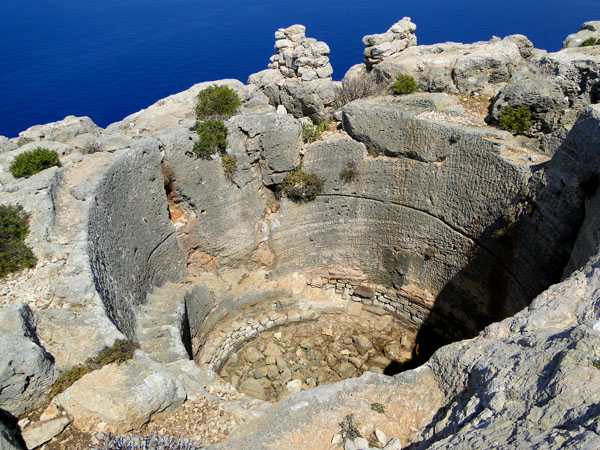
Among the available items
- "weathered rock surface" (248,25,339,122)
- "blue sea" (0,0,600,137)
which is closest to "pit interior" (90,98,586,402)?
"weathered rock surface" (248,25,339,122)

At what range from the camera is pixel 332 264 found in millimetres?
11430

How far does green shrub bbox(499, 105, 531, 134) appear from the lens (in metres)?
8.39

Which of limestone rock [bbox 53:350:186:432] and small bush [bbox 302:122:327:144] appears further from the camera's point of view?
small bush [bbox 302:122:327:144]

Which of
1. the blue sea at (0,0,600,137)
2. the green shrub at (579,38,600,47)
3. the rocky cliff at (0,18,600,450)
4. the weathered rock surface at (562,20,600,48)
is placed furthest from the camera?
the blue sea at (0,0,600,137)

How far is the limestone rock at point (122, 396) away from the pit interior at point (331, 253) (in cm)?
171

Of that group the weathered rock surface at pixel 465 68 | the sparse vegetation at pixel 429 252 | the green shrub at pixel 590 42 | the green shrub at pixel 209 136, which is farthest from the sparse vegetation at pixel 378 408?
the green shrub at pixel 590 42

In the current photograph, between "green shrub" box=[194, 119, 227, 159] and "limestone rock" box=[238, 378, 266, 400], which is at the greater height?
"green shrub" box=[194, 119, 227, 159]

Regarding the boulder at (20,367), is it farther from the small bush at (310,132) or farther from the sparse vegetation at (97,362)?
the small bush at (310,132)

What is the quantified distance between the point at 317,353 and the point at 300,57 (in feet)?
24.2

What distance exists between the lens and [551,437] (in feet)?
9.66

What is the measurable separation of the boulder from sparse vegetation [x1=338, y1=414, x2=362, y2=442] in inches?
123

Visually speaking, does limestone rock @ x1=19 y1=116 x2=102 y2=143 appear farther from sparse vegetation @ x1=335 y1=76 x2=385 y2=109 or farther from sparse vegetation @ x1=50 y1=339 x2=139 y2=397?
sparse vegetation @ x1=335 y1=76 x2=385 y2=109

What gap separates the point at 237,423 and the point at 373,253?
660 cm

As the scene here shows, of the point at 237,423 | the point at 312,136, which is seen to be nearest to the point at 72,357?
the point at 237,423
